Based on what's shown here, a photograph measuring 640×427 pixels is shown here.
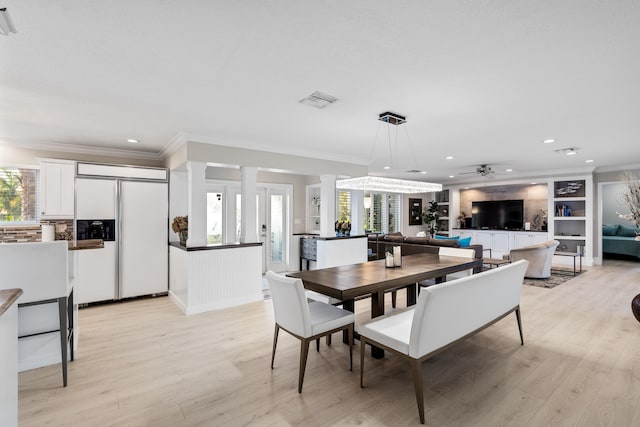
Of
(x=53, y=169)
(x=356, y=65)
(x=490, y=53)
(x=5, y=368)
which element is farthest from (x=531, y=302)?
(x=53, y=169)

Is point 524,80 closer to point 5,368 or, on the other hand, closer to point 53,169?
point 5,368

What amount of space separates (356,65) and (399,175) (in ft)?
21.5

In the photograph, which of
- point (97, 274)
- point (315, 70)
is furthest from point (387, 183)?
point (97, 274)

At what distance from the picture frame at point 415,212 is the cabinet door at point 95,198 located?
8.37 m

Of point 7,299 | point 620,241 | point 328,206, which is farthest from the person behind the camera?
point 620,241

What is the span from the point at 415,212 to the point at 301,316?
29.0ft

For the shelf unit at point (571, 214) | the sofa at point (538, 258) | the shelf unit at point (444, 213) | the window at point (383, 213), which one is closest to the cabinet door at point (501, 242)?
the shelf unit at point (571, 214)

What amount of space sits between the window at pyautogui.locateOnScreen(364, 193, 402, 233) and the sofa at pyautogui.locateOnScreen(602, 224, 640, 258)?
5.64 m

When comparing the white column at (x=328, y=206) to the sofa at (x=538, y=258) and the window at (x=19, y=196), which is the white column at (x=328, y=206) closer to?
the sofa at (x=538, y=258)

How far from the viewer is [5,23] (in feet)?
5.26

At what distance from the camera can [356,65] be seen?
7.32 ft

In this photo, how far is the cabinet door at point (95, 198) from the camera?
173 inches

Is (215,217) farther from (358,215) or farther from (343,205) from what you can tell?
(343,205)

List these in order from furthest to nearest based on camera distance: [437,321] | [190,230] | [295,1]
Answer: [190,230], [437,321], [295,1]
